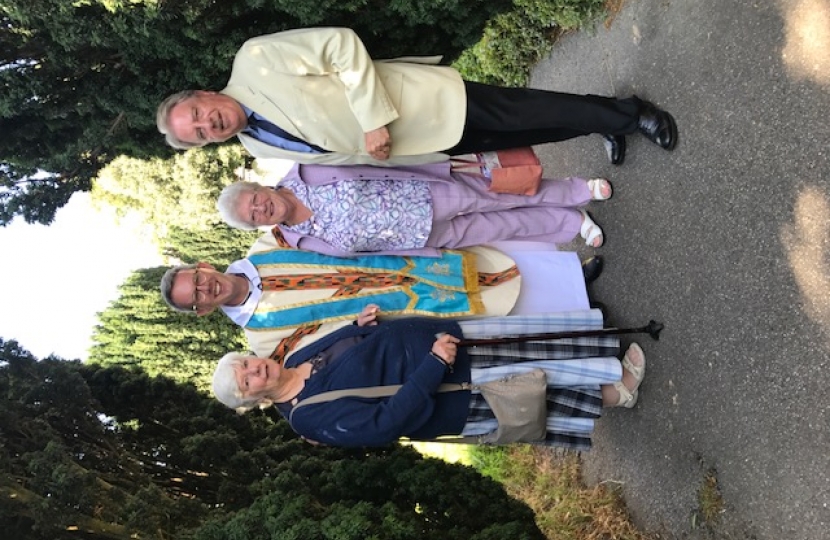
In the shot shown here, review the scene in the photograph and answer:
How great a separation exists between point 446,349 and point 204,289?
50.6 inches

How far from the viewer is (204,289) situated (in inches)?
137

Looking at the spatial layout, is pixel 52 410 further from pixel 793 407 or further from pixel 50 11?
pixel 793 407

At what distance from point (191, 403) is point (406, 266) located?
2871 mm

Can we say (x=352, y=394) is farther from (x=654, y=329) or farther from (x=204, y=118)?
(x=654, y=329)

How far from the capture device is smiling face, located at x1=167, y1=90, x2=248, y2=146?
339cm

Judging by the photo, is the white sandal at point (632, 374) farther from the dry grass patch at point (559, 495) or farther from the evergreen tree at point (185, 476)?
the evergreen tree at point (185, 476)

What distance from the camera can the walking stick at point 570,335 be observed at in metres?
3.62

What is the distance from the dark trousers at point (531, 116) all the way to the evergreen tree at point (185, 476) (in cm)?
243

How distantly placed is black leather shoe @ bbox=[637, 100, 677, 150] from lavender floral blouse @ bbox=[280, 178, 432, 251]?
1456 millimetres

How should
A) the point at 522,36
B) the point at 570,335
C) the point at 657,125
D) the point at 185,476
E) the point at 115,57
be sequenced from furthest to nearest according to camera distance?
the point at 522,36 → the point at 185,476 → the point at 115,57 → the point at 657,125 → the point at 570,335

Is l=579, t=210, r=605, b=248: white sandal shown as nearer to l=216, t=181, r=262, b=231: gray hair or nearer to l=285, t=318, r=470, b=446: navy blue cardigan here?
l=285, t=318, r=470, b=446: navy blue cardigan

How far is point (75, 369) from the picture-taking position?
5.32 metres

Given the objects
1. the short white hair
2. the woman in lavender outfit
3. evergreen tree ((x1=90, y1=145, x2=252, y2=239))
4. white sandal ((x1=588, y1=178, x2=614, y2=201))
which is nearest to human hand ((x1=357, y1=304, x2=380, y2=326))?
the woman in lavender outfit

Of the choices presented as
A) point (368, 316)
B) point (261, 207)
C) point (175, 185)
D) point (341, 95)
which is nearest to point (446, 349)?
point (368, 316)
